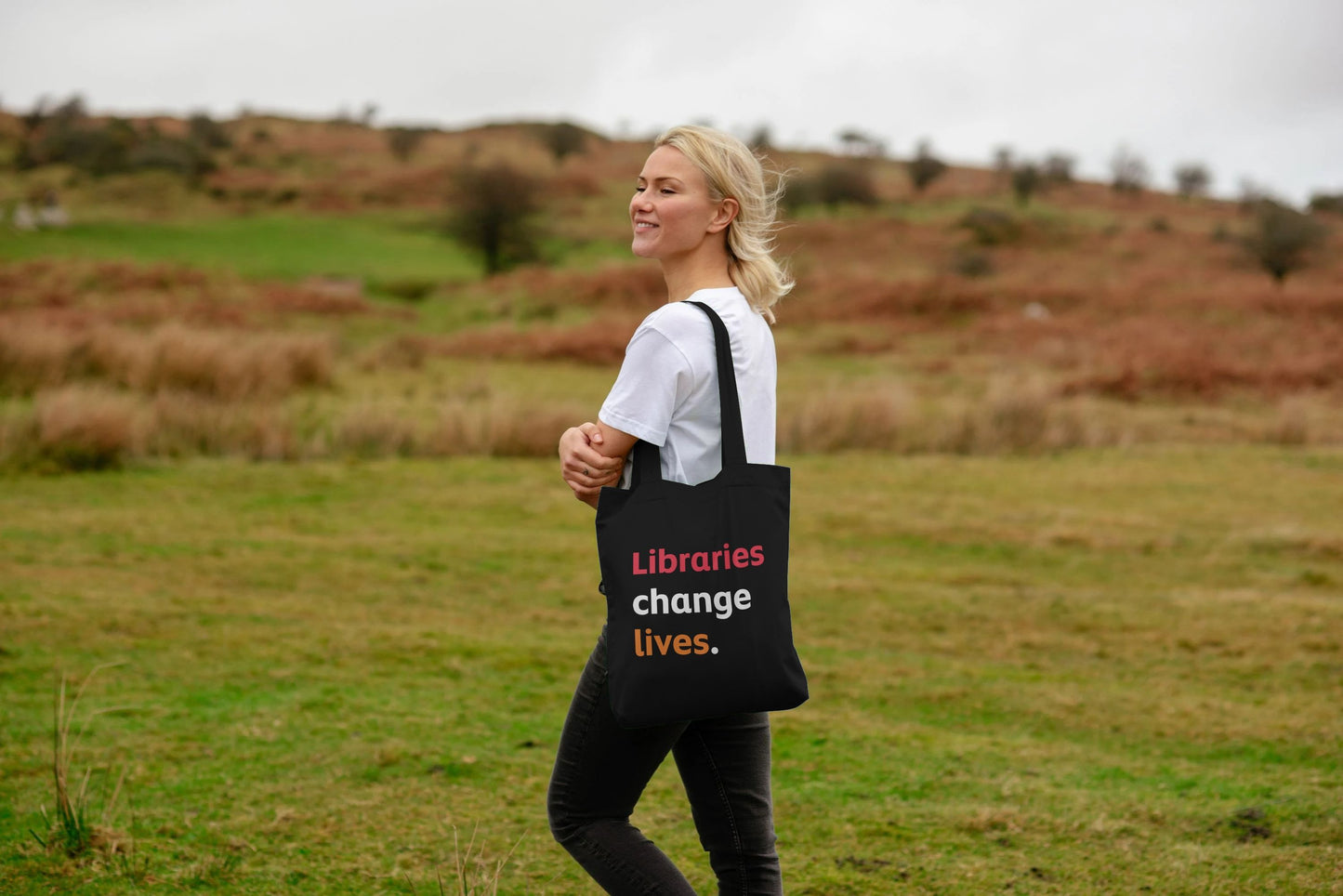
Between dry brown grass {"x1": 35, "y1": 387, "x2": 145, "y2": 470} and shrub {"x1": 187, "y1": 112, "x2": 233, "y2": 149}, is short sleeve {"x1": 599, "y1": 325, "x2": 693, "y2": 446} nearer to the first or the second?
dry brown grass {"x1": 35, "y1": 387, "x2": 145, "y2": 470}

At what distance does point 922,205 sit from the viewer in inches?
2056

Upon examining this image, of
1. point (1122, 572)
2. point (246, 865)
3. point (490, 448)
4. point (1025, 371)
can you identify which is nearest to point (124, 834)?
point (246, 865)

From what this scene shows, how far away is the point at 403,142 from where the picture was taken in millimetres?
66438

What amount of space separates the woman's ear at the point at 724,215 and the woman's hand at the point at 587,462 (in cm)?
51

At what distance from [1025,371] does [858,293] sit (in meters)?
10.6

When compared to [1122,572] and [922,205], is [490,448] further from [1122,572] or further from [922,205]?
[922,205]

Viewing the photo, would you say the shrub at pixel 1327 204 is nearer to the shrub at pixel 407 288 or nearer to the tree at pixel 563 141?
the tree at pixel 563 141

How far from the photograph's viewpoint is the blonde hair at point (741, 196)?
8.16 ft

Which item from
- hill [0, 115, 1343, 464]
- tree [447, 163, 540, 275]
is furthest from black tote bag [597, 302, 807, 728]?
tree [447, 163, 540, 275]

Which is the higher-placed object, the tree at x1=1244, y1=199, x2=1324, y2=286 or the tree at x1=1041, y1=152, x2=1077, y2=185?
the tree at x1=1041, y1=152, x2=1077, y2=185

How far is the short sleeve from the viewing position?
7.36ft

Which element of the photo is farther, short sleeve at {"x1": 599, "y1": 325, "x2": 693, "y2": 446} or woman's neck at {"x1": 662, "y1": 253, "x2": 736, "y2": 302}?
woman's neck at {"x1": 662, "y1": 253, "x2": 736, "y2": 302}

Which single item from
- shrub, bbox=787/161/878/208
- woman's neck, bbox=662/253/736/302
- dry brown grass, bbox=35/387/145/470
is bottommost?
dry brown grass, bbox=35/387/145/470

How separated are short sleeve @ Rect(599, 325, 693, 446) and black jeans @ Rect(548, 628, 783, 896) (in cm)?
51
